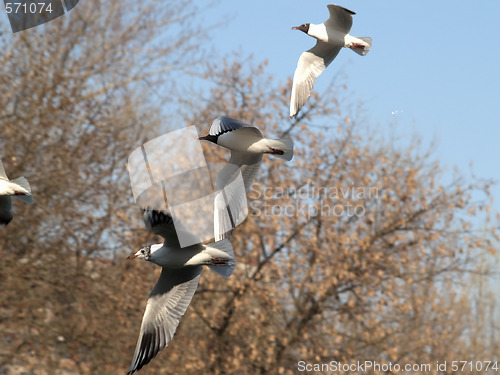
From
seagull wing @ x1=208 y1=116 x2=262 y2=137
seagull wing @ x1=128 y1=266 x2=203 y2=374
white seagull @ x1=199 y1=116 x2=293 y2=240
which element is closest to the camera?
seagull wing @ x1=208 y1=116 x2=262 y2=137

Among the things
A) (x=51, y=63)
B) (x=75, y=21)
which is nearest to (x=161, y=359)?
(x=51, y=63)

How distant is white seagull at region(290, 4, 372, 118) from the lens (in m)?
4.93

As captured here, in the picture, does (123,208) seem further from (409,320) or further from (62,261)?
(409,320)

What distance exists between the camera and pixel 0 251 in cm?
904

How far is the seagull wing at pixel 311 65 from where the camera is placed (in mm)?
5012

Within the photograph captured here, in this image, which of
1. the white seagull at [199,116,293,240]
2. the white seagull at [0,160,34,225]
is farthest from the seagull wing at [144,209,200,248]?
the white seagull at [0,160,34,225]

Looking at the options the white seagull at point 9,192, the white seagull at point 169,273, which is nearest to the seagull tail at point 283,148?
the white seagull at point 169,273

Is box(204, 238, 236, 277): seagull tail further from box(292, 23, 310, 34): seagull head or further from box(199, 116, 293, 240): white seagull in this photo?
box(292, 23, 310, 34): seagull head

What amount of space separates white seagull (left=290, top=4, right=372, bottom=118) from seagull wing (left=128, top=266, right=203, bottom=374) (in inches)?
56.9

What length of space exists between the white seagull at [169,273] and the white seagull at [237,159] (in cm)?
21

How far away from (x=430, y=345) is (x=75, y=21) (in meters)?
8.04

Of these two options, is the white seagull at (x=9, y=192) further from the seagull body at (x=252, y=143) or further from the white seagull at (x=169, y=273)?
the seagull body at (x=252, y=143)

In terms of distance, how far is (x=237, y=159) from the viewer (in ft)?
16.5

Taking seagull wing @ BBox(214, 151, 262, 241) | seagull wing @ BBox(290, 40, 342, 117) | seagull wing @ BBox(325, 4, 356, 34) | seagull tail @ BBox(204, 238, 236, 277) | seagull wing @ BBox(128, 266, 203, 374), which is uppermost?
seagull wing @ BBox(325, 4, 356, 34)
